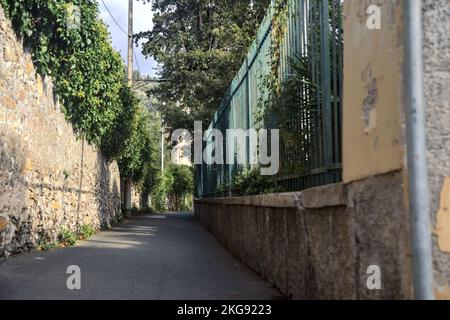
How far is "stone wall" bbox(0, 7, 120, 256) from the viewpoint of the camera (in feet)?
22.9

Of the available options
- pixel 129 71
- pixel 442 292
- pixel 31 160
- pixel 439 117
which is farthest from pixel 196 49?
pixel 442 292

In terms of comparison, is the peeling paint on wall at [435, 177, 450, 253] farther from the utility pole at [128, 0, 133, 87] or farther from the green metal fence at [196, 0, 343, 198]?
the utility pole at [128, 0, 133, 87]

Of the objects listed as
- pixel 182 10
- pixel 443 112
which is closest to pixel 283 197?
pixel 443 112

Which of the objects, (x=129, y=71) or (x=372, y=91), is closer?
(x=372, y=91)

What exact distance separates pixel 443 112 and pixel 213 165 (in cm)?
1358

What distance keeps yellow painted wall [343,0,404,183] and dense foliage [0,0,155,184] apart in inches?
222

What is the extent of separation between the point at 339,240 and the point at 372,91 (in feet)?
3.10

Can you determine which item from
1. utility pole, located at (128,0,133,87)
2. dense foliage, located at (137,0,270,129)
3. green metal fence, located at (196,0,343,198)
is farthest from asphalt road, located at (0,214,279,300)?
utility pole, located at (128,0,133,87)

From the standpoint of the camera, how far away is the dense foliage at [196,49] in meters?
17.6

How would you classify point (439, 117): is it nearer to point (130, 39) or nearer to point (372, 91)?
point (372, 91)

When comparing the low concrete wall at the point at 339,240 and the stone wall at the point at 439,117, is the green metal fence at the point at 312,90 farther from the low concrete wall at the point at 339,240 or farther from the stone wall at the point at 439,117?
the stone wall at the point at 439,117

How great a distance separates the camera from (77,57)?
32.1 feet

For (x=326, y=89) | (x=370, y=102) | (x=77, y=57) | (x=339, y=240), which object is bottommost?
(x=339, y=240)

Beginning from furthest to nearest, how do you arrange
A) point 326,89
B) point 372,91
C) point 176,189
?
point 176,189 < point 326,89 < point 372,91
